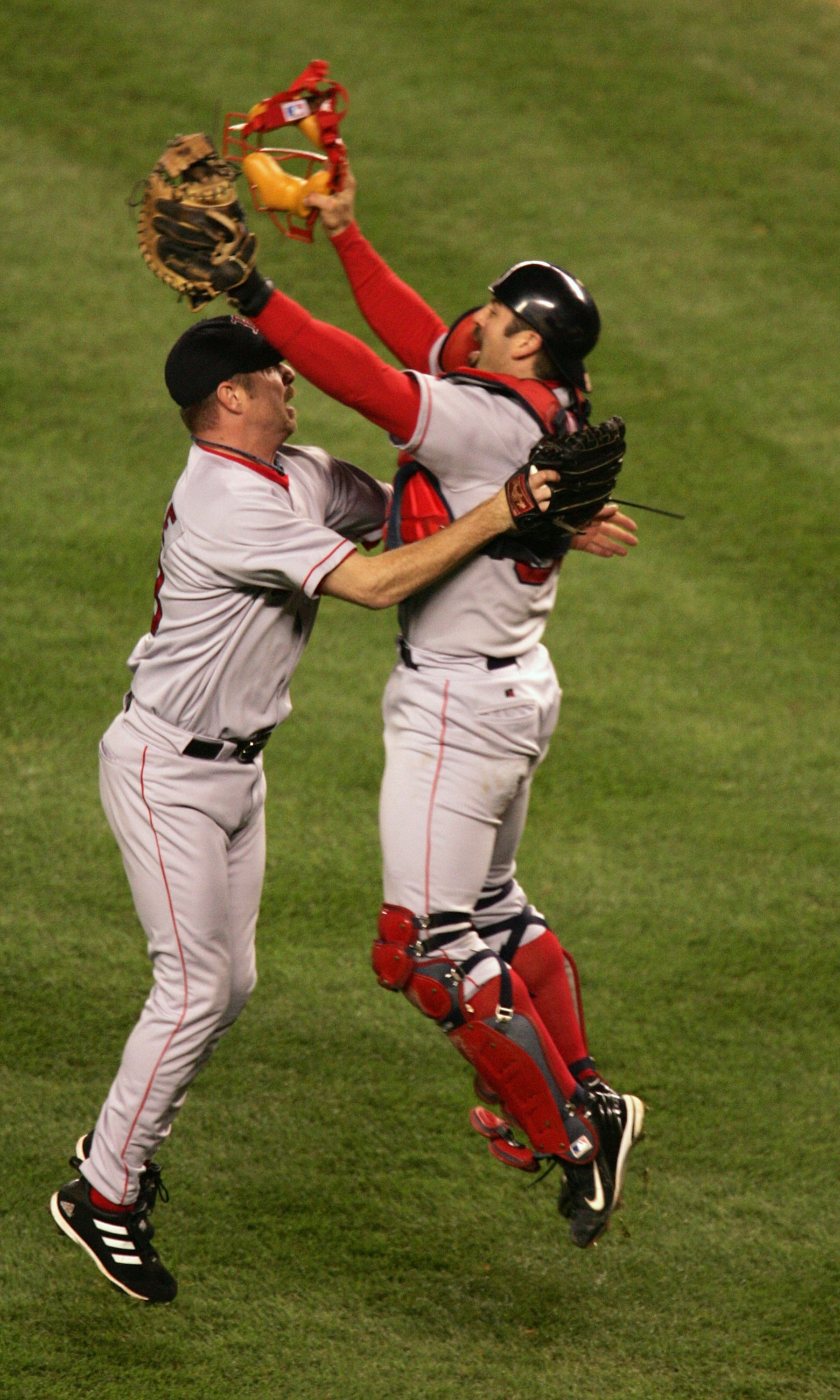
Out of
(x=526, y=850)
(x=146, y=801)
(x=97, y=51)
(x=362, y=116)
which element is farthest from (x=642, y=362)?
(x=146, y=801)

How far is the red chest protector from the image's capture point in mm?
3662

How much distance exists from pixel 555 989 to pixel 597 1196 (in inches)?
20.5

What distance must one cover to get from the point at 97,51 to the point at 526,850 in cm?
709

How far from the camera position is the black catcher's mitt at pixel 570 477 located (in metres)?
3.46

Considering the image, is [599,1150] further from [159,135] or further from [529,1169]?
[159,135]

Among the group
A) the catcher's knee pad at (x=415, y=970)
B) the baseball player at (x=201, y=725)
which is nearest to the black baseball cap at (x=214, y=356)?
the baseball player at (x=201, y=725)

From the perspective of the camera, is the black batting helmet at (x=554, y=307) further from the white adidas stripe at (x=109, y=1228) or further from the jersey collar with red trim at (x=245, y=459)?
the white adidas stripe at (x=109, y=1228)

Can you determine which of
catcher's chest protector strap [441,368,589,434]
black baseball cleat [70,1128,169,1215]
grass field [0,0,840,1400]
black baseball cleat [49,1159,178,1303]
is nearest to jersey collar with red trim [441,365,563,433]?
catcher's chest protector strap [441,368,589,434]

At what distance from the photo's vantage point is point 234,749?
3900 mm

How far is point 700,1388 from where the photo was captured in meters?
4.05

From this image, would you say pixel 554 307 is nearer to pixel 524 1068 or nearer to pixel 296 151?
pixel 296 151

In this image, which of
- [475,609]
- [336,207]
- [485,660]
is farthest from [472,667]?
[336,207]

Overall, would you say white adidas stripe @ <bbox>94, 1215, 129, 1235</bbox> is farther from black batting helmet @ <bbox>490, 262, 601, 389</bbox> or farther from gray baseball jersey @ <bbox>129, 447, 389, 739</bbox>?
black batting helmet @ <bbox>490, 262, 601, 389</bbox>

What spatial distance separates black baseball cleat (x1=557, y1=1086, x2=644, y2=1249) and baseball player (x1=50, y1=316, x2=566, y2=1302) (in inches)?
36.6
